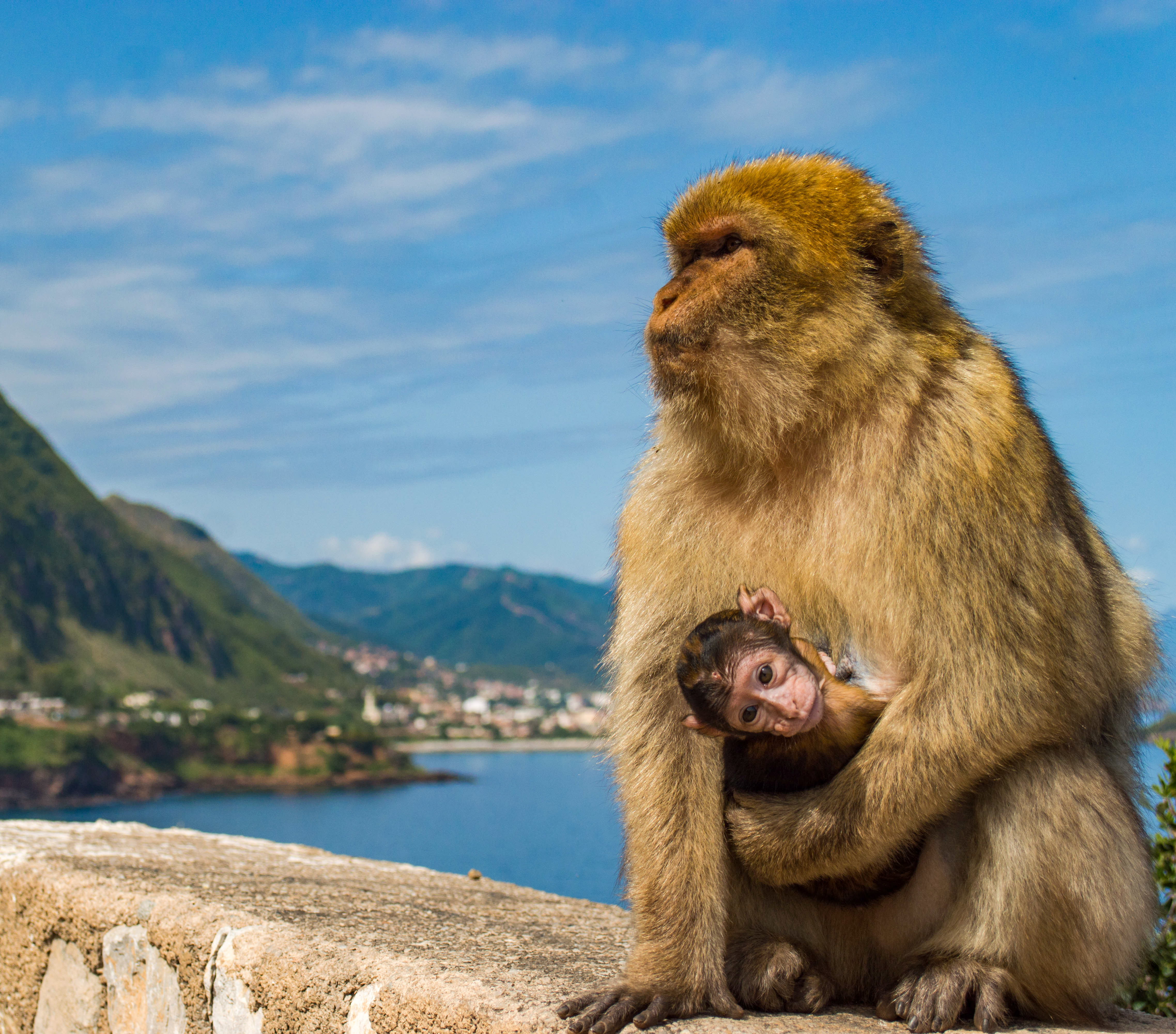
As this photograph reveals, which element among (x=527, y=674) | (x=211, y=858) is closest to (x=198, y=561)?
(x=527, y=674)

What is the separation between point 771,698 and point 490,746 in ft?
364

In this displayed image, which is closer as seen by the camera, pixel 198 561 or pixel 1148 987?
pixel 1148 987

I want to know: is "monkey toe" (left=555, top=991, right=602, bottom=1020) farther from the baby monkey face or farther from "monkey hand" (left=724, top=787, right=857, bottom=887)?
the baby monkey face

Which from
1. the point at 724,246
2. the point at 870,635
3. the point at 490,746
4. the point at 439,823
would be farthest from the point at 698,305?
the point at 490,746

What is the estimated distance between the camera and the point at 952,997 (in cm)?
216

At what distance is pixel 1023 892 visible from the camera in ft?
7.05

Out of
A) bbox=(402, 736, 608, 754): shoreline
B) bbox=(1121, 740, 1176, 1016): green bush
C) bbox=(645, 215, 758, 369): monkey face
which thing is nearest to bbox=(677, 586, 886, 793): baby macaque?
bbox=(645, 215, 758, 369): monkey face

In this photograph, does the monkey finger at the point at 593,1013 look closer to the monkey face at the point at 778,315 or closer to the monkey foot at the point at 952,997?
the monkey foot at the point at 952,997

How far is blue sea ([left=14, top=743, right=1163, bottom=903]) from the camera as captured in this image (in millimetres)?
48656

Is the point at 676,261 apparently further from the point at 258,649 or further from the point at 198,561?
the point at 198,561

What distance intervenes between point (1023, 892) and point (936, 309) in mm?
1204

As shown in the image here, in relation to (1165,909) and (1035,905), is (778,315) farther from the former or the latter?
(1165,909)

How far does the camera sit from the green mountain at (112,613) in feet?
367

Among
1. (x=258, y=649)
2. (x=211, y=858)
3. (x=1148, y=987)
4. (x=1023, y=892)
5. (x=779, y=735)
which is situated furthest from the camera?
(x=258, y=649)
